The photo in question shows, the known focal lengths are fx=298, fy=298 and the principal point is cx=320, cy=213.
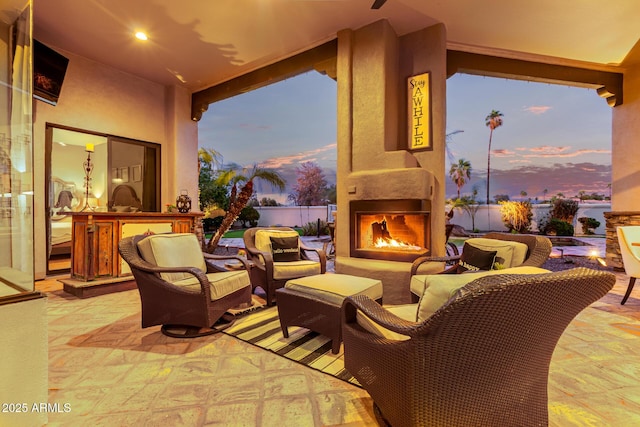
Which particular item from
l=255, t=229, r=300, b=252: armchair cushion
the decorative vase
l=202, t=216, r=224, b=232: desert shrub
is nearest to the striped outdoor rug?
l=255, t=229, r=300, b=252: armchair cushion

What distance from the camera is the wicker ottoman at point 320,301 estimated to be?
2.15 m

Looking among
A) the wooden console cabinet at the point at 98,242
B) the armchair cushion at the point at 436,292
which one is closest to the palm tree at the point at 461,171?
the wooden console cabinet at the point at 98,242

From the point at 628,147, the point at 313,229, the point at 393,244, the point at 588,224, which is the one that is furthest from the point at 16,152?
the point at 588,224

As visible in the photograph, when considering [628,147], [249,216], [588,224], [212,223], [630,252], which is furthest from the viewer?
[249,216]

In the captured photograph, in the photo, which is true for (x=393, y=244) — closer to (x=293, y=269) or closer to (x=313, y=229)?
(x=293, y=269)

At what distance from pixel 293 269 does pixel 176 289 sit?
4.35 ft

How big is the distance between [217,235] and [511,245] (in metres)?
5.42

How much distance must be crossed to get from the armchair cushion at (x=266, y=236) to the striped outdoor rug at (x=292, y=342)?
941 mm

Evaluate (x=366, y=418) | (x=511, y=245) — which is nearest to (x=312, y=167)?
(x=511, y=245)

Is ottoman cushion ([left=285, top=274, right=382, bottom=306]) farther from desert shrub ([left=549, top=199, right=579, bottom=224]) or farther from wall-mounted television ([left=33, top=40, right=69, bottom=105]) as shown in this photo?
desert shrub ([left=549, top=199, right=579, bottom=224])

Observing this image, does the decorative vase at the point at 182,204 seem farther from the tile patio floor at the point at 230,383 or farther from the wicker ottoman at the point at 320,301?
the wicker ottoman at the point at 320,301

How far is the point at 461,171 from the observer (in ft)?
53.8

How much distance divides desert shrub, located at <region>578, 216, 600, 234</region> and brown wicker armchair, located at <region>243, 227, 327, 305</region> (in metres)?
12.8

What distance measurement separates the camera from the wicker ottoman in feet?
7.05
